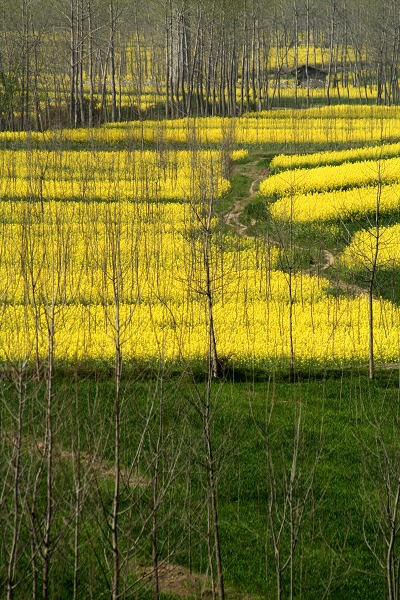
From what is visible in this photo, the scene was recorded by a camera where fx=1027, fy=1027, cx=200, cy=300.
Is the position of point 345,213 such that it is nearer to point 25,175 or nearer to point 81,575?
point 25,175

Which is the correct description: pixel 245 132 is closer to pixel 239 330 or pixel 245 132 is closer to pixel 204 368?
pixel 239 330

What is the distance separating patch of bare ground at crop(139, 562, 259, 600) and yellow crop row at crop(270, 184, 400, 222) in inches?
859

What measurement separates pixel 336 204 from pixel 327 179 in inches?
147

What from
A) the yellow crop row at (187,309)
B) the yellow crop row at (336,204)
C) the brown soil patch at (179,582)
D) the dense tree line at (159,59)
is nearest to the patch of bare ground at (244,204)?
the yellow crop row at (336,204)

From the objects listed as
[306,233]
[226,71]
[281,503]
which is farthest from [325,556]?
[226,71]

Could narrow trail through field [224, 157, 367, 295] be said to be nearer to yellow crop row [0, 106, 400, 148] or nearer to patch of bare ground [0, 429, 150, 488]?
yellow crop row [0, 106, 400, 148]

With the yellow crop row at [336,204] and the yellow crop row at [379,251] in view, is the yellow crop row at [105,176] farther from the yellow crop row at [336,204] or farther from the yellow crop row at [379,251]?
the yellow crop row at [379,251]

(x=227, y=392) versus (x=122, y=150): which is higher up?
(x=122, y=150)

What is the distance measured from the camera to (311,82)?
87438mm

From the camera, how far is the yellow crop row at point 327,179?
126ft

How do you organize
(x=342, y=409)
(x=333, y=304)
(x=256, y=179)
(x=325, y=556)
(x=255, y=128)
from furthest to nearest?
(x=255, y=128) < (x=256, y=179) < (x=333, y=304) < (x=342, y=409) < (x=325, y=556)

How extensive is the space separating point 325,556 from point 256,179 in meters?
30.4

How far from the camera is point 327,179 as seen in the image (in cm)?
3925

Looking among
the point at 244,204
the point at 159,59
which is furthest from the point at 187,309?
the point at 159,59
